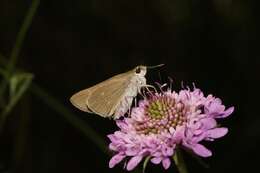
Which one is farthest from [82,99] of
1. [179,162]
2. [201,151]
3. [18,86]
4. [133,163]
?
[18,86]

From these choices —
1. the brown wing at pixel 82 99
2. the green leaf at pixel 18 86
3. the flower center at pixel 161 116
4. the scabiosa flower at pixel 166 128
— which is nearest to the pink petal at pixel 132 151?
the scabiosa flower at pixel 166 128

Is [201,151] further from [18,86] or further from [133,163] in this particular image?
[18,86]

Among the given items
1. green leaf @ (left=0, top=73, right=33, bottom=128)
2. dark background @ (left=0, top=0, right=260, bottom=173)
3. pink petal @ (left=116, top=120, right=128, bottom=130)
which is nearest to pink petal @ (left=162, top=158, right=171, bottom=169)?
pink petal @ (left=116, top=120, right=128, bottom=130)

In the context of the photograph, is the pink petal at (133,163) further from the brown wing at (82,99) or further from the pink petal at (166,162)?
the brown wing at (82,99)

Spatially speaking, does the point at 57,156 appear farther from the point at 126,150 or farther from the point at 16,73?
the point at 126,150

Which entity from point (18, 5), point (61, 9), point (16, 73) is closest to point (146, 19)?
point (61, 9)

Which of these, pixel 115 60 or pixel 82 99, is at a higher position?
pixel 82 99
